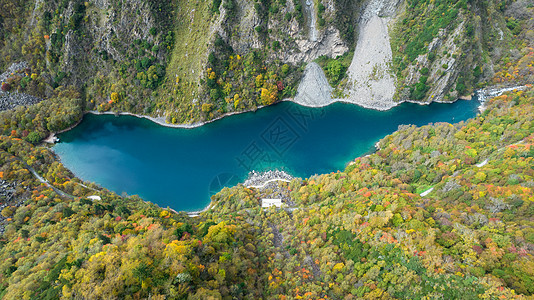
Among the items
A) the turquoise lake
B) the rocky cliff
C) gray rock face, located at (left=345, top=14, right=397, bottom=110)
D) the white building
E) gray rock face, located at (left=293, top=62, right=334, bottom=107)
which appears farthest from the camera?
gray rock face, located at (left=293, top=62, right=334, bottom=107)

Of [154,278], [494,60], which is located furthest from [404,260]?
[494,60]

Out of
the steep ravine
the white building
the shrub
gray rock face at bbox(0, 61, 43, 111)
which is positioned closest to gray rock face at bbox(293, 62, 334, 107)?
the steep ravine

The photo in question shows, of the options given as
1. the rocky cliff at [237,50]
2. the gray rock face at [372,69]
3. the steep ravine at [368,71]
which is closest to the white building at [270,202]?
the rocky cliff at [237,50]

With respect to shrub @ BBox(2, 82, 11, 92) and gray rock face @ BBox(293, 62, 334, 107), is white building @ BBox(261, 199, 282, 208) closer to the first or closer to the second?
gray rock face @ BBox(293, 62, 334, 107)

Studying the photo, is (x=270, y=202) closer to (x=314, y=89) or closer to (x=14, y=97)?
(x=314, y=89)

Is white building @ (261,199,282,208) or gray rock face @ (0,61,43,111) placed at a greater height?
gray rock face @ (0,61,43,111)

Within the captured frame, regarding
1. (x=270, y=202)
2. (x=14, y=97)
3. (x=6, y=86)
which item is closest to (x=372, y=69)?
(x=270, y=202)

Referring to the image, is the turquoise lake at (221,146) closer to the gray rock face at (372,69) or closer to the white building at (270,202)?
the gray rock face at (372,69)

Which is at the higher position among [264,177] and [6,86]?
[6,86]
